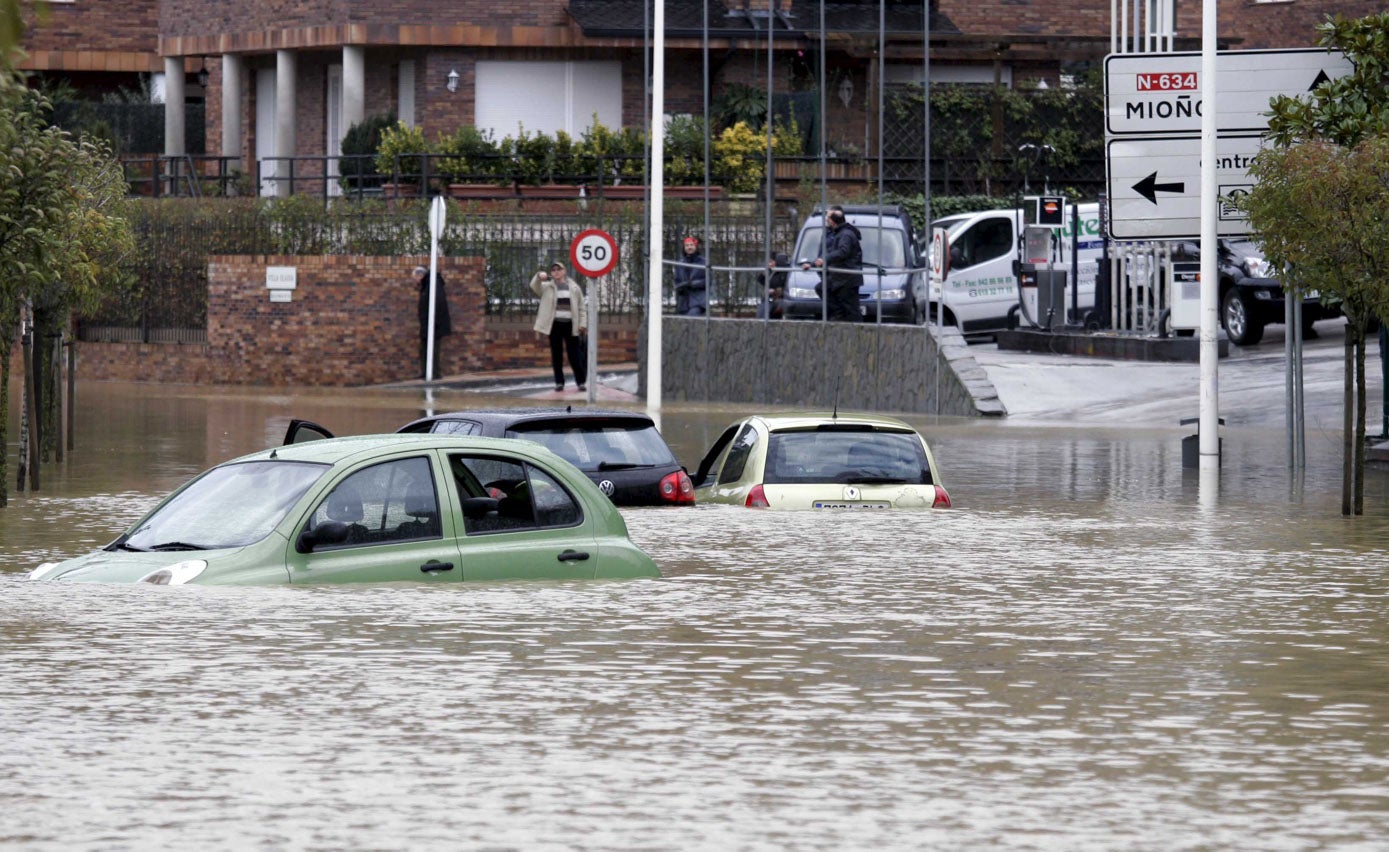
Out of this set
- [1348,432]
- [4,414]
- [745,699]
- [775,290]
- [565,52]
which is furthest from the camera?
[565,52]

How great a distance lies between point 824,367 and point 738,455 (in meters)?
15.2

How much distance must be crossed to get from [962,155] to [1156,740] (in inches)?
1579

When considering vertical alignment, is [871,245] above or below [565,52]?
below

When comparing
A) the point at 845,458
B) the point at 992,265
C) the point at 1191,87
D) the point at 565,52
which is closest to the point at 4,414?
the point at 845,458

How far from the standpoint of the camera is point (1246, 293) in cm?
3441

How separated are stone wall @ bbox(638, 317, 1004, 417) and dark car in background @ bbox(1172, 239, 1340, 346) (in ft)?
13.2

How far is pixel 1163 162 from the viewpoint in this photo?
23.9 metres

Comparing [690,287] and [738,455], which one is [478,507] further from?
[690,287]

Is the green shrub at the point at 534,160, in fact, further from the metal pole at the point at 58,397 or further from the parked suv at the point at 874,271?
the metal pole at the point at 58,397

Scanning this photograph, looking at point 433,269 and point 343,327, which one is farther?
point 343,327

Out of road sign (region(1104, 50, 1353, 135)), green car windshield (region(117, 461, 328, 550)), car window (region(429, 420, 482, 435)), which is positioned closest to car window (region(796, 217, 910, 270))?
road sign (region(1104, 50, 1353, 135))

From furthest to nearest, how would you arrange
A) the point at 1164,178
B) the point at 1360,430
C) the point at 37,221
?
the point at 1164,178
the point at 1360,430
the point at 37,221

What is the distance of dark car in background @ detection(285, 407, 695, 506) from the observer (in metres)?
16.5

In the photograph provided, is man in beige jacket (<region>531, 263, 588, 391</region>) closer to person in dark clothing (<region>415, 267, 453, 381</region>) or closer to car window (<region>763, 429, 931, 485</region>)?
person in dark clothing (<region>415, 267, 453, 381</region>)
